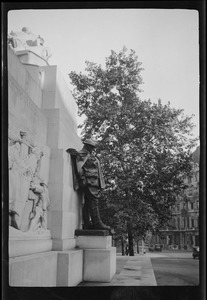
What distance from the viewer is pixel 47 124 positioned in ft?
21.7

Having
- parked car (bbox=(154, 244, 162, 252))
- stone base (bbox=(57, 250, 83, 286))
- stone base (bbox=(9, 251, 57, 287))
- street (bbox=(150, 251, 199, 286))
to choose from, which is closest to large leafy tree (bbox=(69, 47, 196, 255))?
parked car (bbox=(154, 244, 162, 252))

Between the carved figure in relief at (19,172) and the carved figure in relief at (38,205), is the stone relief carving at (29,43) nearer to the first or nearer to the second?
the carved figure in relief at (19,172)

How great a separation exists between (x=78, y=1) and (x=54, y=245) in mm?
4050

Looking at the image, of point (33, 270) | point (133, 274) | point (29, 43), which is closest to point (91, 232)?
point (133, 274)

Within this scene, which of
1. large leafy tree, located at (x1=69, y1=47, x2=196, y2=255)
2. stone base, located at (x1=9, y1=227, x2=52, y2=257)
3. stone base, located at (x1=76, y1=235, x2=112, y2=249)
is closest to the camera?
stone base, located at (x1=9, y1=227, x2=52, y2=257)

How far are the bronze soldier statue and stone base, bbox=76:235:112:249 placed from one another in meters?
0.32

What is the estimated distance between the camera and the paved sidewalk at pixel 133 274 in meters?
4.93

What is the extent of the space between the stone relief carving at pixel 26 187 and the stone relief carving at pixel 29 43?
5.45 ft

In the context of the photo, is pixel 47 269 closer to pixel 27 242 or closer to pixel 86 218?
pixel 27 242

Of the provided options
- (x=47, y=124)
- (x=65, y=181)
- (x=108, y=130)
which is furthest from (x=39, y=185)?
(x=108, y=130)

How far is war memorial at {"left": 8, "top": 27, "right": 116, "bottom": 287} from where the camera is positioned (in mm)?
4918

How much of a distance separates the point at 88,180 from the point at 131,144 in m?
3.40

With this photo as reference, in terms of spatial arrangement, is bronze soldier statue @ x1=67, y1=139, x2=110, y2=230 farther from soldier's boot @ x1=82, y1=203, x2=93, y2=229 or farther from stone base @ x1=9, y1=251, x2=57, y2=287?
stone base @ x1=9, y1=251, x2=57, y2=287

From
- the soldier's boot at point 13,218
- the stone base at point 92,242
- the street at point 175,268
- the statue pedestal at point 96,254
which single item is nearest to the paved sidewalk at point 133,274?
the street at point 175,268
